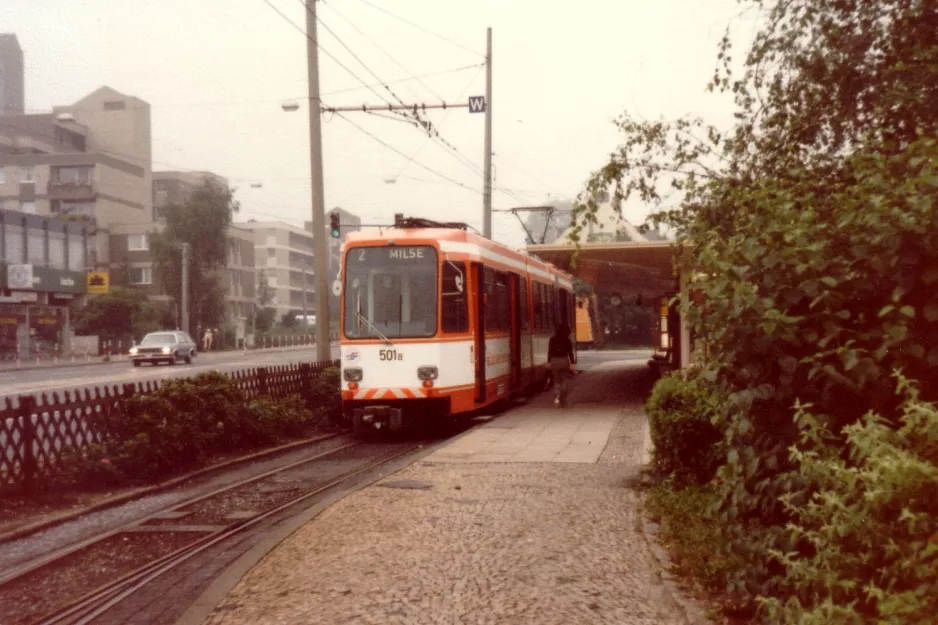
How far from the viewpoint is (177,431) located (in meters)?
13.3

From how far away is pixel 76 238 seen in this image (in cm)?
5806

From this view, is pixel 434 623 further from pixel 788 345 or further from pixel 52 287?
pixel 52 287

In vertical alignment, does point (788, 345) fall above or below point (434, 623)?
above

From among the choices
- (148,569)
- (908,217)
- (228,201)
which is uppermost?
(228,201)

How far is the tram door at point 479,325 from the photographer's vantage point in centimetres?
1791

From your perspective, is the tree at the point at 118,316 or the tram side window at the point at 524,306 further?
the tree at the point at 118,316

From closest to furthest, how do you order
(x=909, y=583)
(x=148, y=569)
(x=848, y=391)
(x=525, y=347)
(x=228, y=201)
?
1. (x=909, y=583)
2. (x=848, y=391)
3. (x=148, y=569)
4. (x=525, y=347)
5. (x=228, y=201)

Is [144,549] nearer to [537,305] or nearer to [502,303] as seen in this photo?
[502,303]

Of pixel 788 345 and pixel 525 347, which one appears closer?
pixel 788 345

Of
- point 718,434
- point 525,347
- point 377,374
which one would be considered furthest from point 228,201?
point 718,434

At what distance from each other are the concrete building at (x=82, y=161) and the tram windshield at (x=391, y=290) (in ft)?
186

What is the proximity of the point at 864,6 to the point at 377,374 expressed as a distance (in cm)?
987

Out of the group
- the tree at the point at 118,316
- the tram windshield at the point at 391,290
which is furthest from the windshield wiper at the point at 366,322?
the tree at the point at 118,316

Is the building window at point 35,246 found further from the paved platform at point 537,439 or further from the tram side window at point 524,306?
the paved platform at point 537,439
